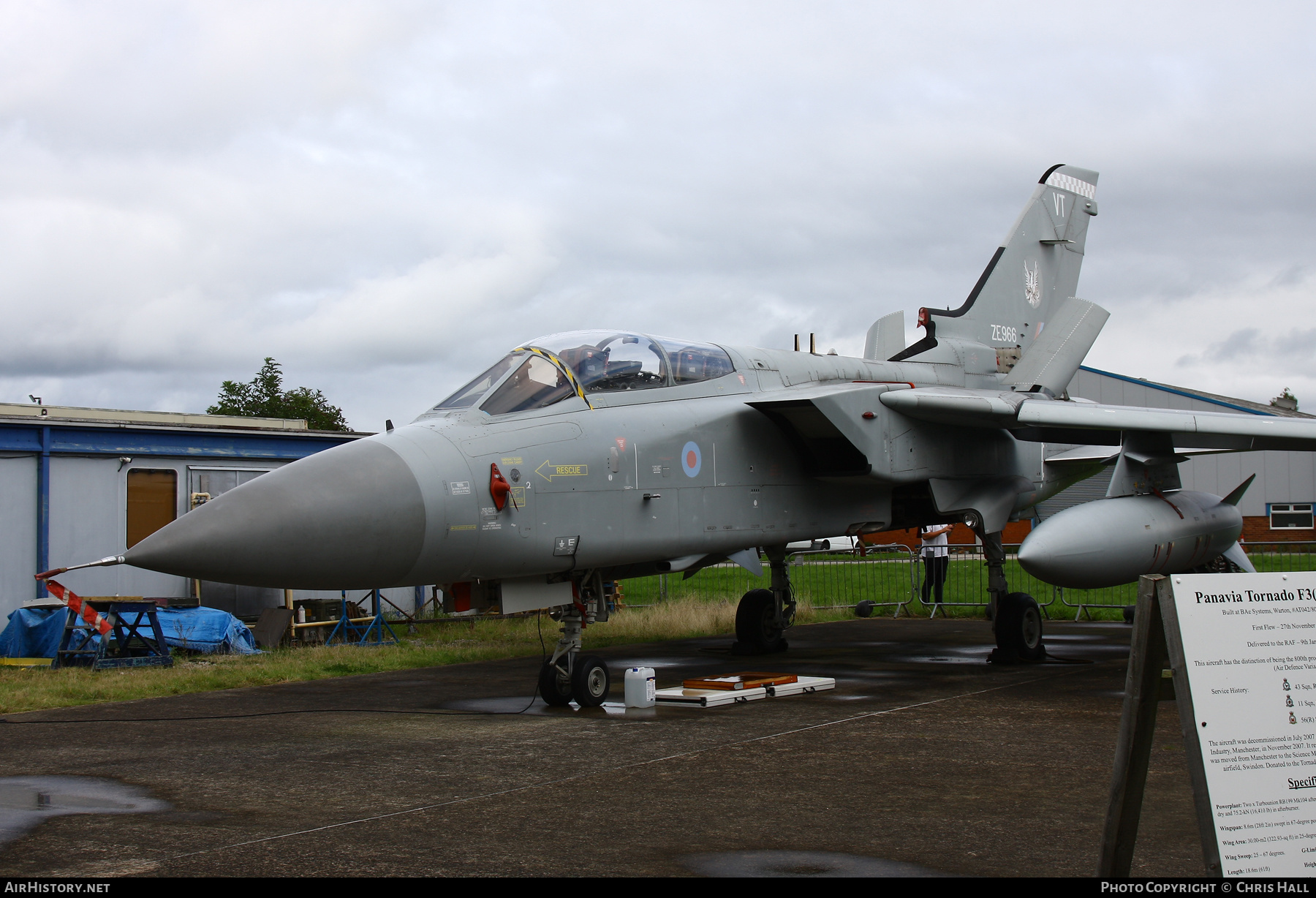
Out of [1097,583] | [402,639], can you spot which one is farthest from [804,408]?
[402,639]

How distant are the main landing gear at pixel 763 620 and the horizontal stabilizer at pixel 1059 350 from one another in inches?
146

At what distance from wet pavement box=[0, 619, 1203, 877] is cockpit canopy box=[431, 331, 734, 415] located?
2428 millimetres

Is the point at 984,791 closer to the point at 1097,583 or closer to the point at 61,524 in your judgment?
the point at 1097,583

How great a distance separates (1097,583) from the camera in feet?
30.5

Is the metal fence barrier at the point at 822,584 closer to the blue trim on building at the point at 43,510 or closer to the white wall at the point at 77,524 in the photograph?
the white wall at the point at 77,524

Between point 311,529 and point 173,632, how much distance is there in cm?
780

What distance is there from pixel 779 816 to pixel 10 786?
4.31m

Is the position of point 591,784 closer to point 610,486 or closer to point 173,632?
point 610,486

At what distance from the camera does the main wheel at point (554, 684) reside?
8.80 meters

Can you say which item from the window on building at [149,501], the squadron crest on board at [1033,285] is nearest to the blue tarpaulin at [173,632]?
the window on building at [149,501]

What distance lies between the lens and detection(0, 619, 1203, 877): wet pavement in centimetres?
460

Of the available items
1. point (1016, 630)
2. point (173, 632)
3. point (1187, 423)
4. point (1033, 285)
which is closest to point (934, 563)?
point (1033, 285)
